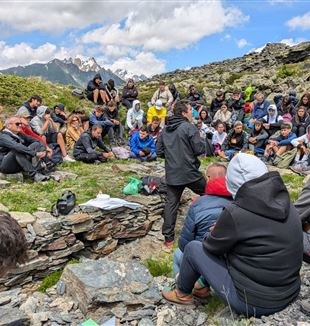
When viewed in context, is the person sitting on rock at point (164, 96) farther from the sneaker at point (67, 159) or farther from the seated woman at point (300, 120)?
the sneaker at point (67, 159)

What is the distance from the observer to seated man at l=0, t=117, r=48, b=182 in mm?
9625

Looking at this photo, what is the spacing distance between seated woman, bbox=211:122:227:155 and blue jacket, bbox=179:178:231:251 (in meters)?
9.48

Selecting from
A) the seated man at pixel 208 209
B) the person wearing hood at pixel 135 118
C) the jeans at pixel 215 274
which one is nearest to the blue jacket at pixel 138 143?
the person wearing hood at pixel 135 118

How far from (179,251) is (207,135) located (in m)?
10.1

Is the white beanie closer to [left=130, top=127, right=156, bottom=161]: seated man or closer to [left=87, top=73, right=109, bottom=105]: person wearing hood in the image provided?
[left=130, top=127, right=156, bottom=161]: seated man

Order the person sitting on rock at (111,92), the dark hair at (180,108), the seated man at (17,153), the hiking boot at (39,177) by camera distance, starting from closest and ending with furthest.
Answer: the dark hair at (180,108) < the seated man at (17,153) < the hiking boot at (39,177) < the person sitting on rock at (111,92)

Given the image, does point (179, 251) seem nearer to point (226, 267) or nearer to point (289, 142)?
point (226, 267)

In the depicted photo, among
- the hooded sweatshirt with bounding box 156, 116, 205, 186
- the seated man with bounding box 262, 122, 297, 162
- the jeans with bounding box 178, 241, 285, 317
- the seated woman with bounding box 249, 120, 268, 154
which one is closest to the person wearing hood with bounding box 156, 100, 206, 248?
the hooded sweatshirt with bounding box 156, 116, 205, 186

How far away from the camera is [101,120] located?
1487cm

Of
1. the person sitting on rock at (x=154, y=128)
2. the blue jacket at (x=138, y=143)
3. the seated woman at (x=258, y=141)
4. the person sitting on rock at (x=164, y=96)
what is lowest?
the seated woman at (x=258, y=141)

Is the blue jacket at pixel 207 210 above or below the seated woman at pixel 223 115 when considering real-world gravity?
below

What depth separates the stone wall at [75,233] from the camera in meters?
7.33

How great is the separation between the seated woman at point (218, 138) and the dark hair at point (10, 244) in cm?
1216

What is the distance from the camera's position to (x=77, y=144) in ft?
41.3
